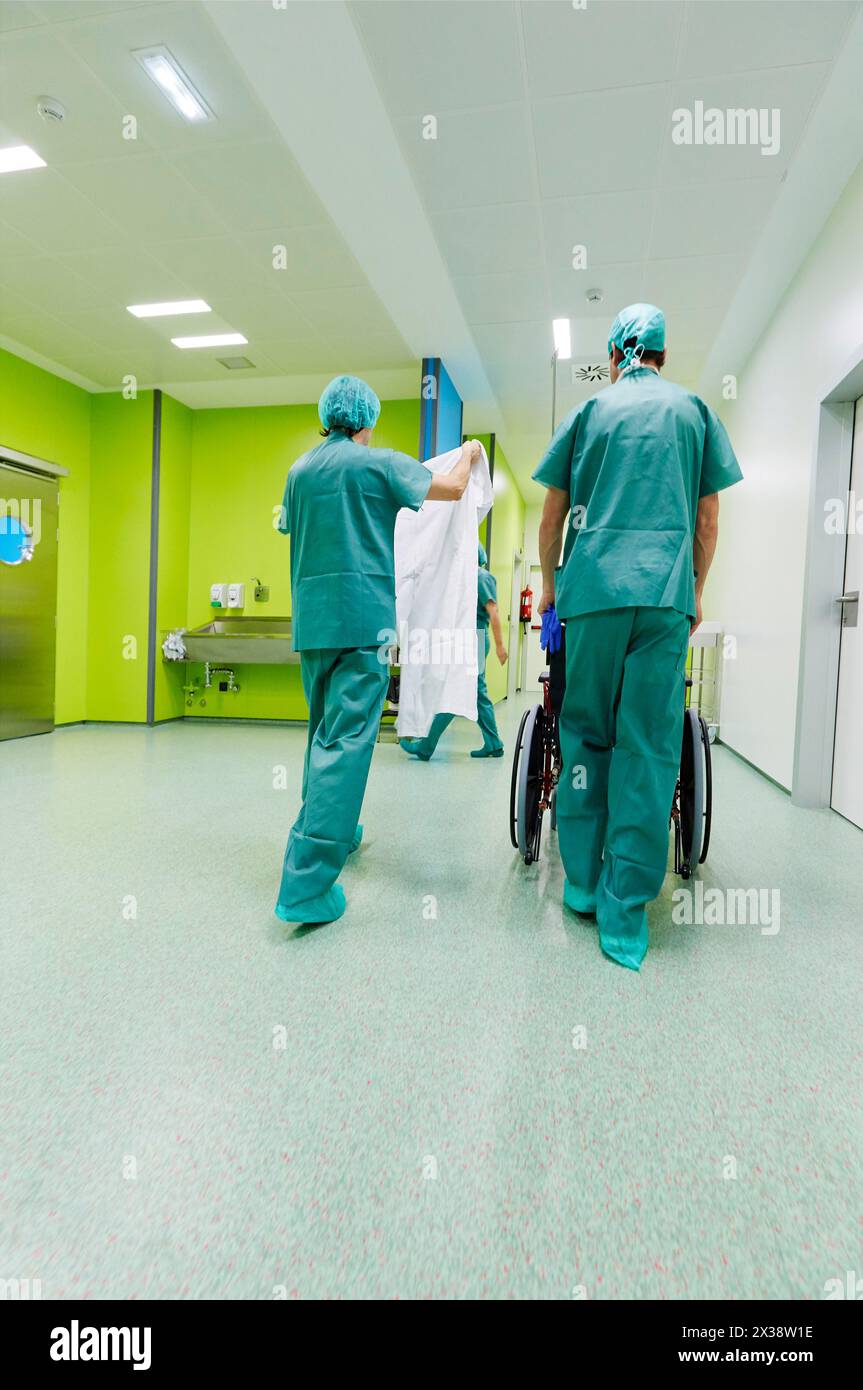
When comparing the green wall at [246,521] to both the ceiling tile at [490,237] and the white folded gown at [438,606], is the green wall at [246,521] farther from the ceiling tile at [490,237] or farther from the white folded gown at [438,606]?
the white folded gown at [438,606]

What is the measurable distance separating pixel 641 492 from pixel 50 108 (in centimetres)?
314

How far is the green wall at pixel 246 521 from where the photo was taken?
20.8ft

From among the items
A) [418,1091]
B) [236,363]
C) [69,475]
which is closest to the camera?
[418,1091]

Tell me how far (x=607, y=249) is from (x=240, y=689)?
452 centimetres

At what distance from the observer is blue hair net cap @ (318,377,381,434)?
6.54ft

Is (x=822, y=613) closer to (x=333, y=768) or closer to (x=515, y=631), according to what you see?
(x=333, y=768)

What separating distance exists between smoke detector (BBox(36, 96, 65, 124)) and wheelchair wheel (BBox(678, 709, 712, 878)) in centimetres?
354

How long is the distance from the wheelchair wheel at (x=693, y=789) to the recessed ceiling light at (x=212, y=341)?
15.1ft

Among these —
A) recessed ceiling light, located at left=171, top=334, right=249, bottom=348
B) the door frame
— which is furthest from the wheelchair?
recessed ceiling light, located at left=171, top=334, right=249, bottom=348

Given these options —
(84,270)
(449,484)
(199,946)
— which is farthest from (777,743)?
(84,270)

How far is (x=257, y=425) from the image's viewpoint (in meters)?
6.44

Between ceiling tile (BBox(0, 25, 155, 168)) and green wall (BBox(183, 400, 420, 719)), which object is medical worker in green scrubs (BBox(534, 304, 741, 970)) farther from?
green wall (BBox(183, 400, 420, 719))

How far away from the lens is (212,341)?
515 centimetres

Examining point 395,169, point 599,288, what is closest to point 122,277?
point 395,169
